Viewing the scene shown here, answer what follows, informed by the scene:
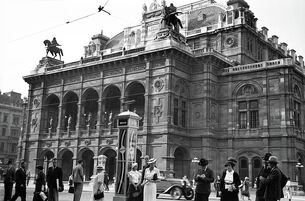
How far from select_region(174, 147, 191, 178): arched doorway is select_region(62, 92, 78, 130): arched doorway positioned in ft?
47.2

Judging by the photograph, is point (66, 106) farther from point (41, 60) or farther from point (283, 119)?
point (283, 119)

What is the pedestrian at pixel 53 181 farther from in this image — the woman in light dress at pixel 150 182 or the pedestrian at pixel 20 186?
the woman in light dress at pixel 150 182

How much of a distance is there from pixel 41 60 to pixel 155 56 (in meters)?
19.0

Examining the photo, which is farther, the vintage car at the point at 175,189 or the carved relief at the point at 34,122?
the carved relief at the point at 34,122

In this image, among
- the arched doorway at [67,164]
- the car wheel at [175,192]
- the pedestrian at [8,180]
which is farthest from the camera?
the arched doorway at [67,164]

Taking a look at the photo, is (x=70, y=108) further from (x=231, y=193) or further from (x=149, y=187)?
(x=231, y=193)

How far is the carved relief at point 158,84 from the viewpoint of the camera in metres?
37.5

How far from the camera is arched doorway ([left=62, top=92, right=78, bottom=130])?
153 feet

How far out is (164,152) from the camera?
35844 millimetres

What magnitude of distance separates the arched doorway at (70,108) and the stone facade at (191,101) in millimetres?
197

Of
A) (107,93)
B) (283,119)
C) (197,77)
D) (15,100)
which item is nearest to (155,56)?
(197,77)

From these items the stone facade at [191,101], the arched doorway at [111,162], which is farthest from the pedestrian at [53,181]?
the arched doorway at [111,162]

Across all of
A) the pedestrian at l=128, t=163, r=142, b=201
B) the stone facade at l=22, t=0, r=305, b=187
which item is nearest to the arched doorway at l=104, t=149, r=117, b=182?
the stone facade at l=22, t=0, r=305, b=187

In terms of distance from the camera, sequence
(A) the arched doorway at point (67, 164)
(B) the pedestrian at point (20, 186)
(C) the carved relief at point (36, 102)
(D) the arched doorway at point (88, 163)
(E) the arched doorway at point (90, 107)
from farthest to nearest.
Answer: (C) the carved relief at point (36, 102) < (A) the arched doorway at point (67, 164) < (E) the arched doorway at point (90, 107) < (D) the arched doorway at point (88, 163) < (B) the pedestrian at point (20, 186)
